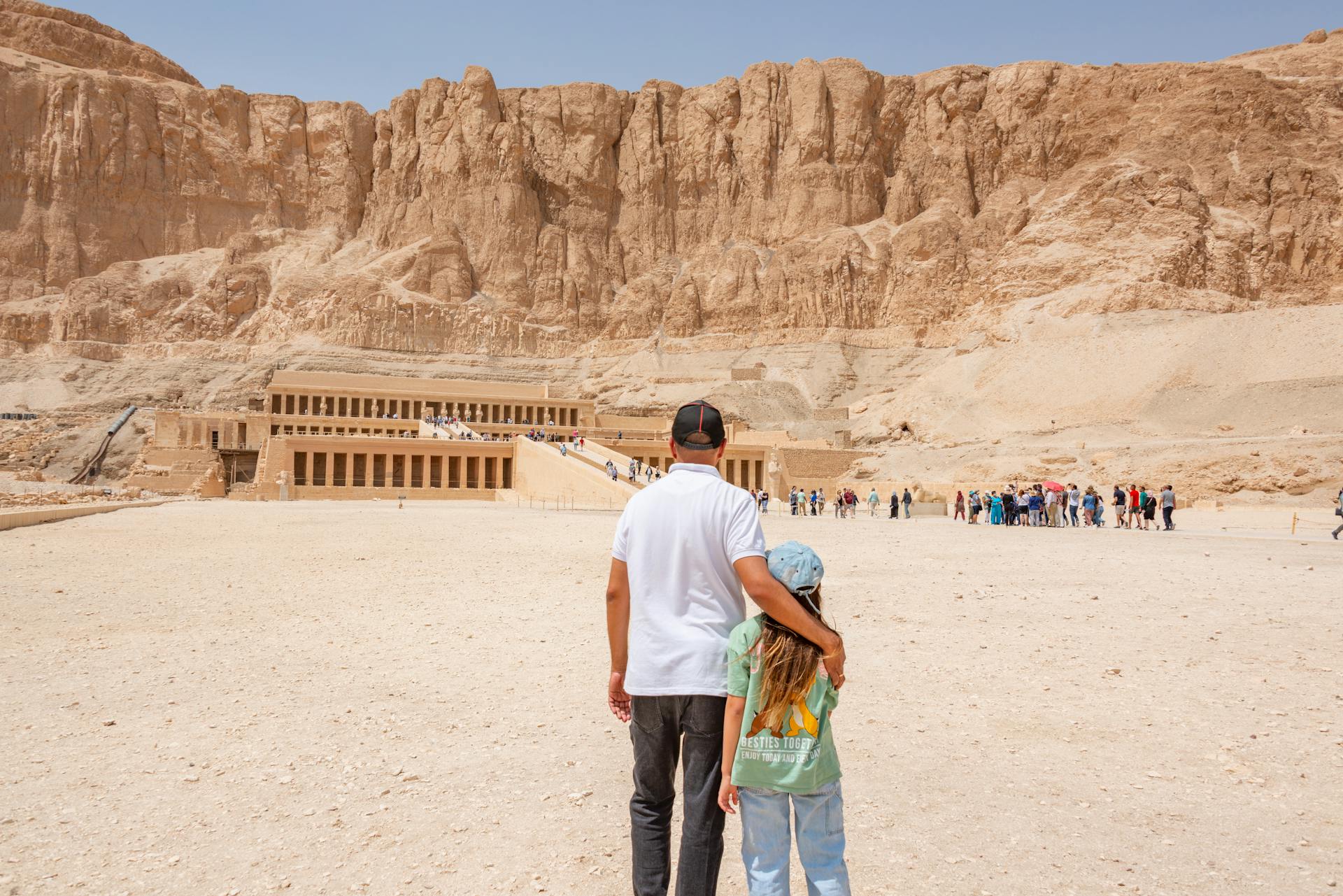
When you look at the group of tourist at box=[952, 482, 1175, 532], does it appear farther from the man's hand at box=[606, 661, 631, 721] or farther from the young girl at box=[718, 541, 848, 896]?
the young girl at box=[718, 541, 848, 896]

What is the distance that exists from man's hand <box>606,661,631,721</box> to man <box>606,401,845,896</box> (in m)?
0.15

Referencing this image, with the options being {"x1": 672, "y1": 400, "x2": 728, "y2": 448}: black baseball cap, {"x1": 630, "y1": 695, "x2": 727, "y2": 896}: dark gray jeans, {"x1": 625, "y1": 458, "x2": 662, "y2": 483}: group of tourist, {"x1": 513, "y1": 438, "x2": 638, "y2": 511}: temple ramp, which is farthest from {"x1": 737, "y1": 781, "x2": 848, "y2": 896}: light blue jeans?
{"x1": 625, "y1": 458, "x2": 662, "y2": 483}: group of tourist

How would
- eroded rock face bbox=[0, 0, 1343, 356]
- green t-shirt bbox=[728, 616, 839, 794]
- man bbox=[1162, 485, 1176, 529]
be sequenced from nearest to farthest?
green t-shirt bbox=[728, 616, 839, 794]
man bbox=[1162, 485, 1176, 529]
eroded rock face bbox=[0, 0, 1343, 356]

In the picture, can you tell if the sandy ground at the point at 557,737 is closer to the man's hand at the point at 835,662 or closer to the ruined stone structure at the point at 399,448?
the man's hand at the point at 835,662

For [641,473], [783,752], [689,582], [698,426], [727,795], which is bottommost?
[641,473]

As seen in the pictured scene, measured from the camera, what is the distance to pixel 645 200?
93.5m

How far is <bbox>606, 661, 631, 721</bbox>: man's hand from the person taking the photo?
11.4 feet

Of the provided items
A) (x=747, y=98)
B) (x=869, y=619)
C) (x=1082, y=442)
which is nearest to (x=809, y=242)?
(x=747, y=98)

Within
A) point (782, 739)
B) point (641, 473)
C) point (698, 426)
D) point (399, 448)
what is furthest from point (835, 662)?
point (399, 448)

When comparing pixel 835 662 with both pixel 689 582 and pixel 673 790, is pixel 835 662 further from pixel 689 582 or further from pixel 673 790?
pixel 673 790

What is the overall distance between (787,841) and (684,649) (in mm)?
691

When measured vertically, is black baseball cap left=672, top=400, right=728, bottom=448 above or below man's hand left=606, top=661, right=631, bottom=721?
above

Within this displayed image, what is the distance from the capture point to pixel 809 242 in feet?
265

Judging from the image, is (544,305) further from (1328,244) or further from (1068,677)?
(1068,677)
